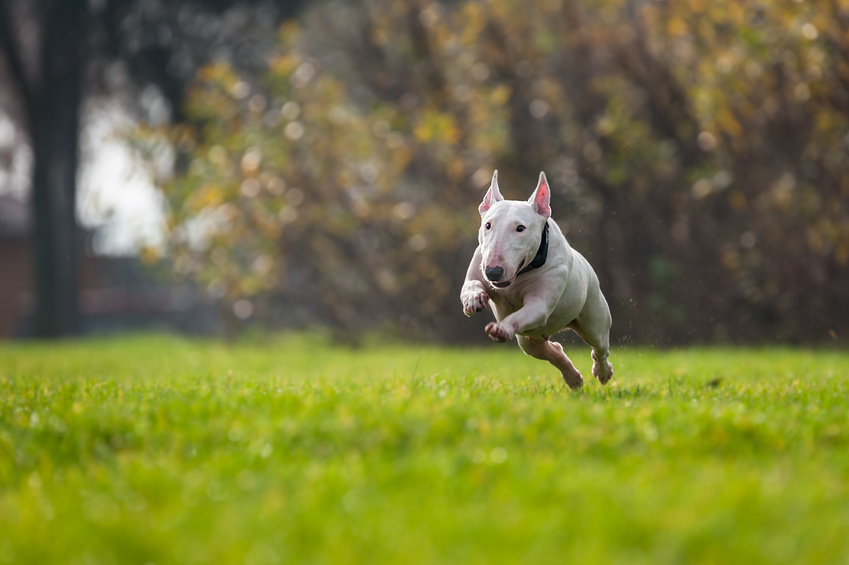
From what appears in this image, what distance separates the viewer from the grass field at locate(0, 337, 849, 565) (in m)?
3.09

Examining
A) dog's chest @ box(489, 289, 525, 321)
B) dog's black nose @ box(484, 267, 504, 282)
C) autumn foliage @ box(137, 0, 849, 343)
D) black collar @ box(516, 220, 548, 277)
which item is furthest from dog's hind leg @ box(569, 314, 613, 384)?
autumn foliage @ box(137, 0, 849, 343)

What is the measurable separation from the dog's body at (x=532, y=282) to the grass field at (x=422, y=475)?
1.29 ft

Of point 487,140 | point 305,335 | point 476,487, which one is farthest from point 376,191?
point 476,487

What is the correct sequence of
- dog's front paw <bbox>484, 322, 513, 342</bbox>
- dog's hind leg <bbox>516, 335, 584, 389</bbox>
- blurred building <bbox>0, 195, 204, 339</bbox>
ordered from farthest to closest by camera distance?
1. blurred building <bbox>0, 195, 204, 339</bbox>
2. dog's hind leg <bbox>516, 335, 584, 389</bbox>
3. dog's front paw <bbox>484, 322, 513, 342</bbox>

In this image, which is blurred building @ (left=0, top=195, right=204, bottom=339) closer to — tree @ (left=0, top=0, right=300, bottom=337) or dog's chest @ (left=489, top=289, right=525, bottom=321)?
tree @ (left=0, top=0, right=300, bottom=337)

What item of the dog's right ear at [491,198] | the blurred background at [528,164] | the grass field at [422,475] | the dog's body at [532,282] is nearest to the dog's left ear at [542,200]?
the dog's body at [532,282]

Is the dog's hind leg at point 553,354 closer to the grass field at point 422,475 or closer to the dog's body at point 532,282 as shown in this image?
the dog's body at point 532,282

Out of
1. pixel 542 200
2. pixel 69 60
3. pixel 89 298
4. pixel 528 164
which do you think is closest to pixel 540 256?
pixel 542 200

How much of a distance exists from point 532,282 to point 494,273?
0.43 meters

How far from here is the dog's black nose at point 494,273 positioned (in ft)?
16.8

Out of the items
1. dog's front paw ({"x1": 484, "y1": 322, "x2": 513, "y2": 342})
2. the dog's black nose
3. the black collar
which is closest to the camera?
dog's front paw ({"x1": 484, "y1": 322, "x2": 513, "y2": 342})

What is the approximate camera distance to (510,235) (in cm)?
525

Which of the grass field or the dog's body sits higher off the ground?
the dog's body

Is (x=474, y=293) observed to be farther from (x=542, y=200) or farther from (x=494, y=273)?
(x=542, y=200)
